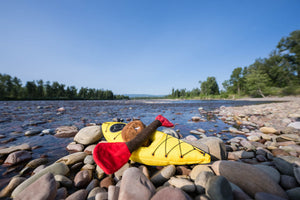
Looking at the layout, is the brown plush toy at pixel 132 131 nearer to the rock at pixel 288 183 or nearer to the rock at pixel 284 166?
the rock at pixel 288 183

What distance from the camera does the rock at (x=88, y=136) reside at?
402 cm

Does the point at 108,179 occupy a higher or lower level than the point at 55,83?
lower

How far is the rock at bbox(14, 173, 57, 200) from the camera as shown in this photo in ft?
5.09

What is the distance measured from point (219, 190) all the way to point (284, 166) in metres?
2.04

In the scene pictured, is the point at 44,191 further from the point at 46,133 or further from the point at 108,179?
the point at 46,133

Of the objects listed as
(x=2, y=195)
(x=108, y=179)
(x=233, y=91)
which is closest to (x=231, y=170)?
(x=108, y=179)

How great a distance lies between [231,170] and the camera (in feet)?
6.84

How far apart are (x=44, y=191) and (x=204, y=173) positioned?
8.78 feet

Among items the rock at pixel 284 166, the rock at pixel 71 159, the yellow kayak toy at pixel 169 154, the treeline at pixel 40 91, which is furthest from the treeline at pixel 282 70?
the treeline at pixel 40 91

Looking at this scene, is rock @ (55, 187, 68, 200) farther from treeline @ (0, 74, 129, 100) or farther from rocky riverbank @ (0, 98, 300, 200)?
treeline @ (0, 74, 129, 100)

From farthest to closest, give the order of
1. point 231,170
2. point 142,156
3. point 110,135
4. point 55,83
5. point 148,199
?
1. point 55,83
2. point 110,135
3. point 142,156
4. point 231,170
5. point 148,199

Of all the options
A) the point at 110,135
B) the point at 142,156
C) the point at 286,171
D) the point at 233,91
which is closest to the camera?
the point at 286,171

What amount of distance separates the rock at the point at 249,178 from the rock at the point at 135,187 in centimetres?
156

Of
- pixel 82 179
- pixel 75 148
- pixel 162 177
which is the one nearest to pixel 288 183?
pixel 162 177
